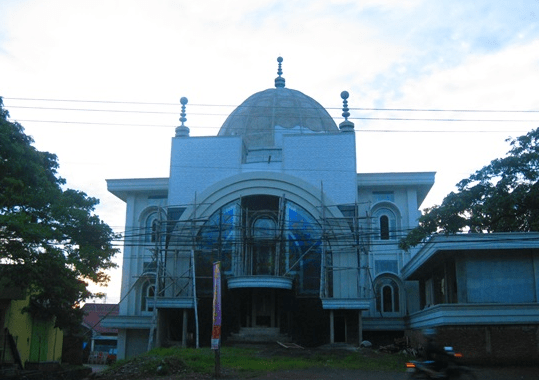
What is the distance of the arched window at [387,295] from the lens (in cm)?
3300

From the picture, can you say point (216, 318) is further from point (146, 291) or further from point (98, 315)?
point (98, 315)

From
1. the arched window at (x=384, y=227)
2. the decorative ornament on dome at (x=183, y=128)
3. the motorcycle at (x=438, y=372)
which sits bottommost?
the motorcycle at (x=438, y=372)

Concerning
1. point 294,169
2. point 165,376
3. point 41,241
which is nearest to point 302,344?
point 294,169

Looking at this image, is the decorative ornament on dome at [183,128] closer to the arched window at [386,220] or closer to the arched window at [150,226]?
the arched window at [150,226]

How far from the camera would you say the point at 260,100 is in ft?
127

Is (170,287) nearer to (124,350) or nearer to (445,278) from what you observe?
(124,350)

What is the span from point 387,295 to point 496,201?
13.2 metres

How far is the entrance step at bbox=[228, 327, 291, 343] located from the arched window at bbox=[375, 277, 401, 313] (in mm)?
6606

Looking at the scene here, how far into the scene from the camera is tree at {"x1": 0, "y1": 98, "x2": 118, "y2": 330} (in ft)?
66.1

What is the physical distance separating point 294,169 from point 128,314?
39.2ft

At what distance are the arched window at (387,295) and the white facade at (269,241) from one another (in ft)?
0.18

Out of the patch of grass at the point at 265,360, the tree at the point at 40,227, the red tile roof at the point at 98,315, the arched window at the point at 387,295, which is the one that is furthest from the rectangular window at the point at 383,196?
the red tile roof at the point at 98,315

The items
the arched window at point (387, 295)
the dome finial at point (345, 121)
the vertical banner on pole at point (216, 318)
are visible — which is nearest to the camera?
the vertical banner on pole at point (216, 318)

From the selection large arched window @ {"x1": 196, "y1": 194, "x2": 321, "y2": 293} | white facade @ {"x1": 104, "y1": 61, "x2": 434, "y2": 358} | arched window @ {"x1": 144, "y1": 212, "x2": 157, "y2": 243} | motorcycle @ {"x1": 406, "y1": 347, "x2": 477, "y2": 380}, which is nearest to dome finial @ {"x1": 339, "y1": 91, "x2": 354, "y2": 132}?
white facade @ {"x1": 104, "y1": 61, "x2": 434, "y2": 358}
